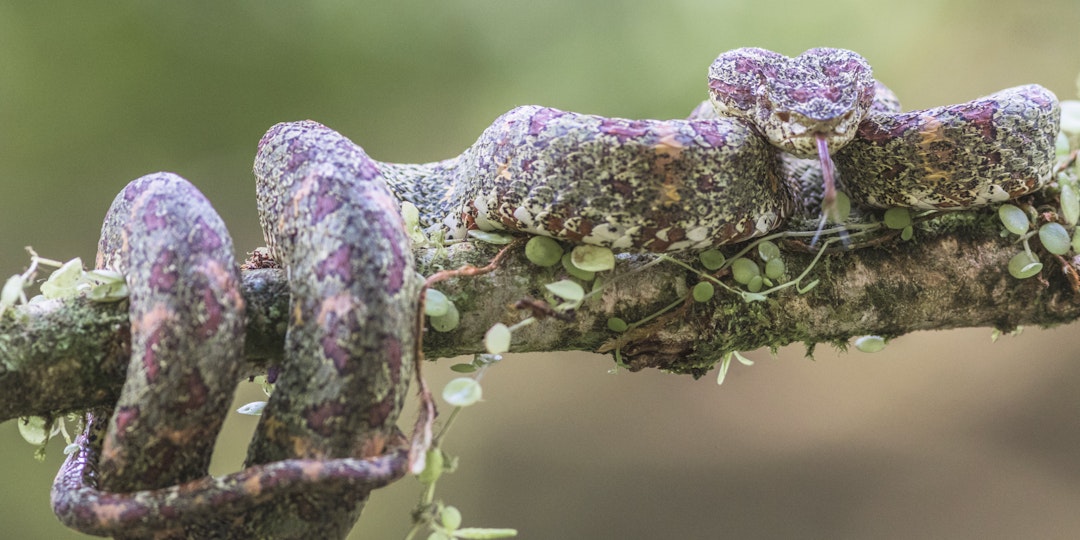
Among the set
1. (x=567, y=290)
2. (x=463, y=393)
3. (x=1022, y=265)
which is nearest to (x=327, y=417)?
(x=463, y=393)

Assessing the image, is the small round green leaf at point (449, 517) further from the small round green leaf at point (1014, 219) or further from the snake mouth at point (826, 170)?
the small round green leaf at point (1014, 219)

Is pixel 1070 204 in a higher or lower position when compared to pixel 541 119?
lower

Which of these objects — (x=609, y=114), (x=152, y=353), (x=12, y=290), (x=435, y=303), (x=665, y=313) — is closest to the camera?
(x=152, y=353)

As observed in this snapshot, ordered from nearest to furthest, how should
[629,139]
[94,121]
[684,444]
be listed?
[629,139] → [94,121] → [684,444]

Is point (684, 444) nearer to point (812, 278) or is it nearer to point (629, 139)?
point (812, 278)

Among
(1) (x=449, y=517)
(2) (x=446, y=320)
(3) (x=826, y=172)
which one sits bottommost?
(1) (x=449, y=517)

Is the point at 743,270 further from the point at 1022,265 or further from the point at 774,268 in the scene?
the point at 1022,265

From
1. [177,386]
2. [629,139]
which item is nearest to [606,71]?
[629,139]

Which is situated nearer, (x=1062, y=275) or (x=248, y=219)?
(x=1062, y=275)
